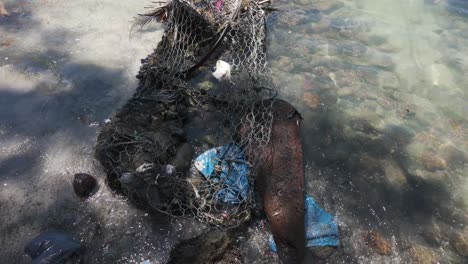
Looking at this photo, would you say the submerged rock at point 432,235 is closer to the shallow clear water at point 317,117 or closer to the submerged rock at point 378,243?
the shallow clear water at point 317,117

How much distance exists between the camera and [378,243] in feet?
11.3

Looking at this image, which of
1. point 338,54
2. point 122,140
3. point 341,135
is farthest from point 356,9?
point 122,140

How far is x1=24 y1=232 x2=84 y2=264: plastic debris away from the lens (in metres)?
2.76

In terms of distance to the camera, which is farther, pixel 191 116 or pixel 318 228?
pixel 191 116

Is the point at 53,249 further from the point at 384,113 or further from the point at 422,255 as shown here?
the point at 384,113

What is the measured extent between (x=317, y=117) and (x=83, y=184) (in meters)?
3.15

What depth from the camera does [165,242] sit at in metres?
3.18

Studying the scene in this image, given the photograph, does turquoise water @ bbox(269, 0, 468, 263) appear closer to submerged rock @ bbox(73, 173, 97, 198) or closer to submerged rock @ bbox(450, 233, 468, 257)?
submerged rock @ bbox(450, 233, 468, 257)

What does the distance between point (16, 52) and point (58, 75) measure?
97 centimetres

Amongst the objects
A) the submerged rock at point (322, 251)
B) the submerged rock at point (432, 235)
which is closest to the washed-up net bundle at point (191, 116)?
the submerged rock at point (322, 251)

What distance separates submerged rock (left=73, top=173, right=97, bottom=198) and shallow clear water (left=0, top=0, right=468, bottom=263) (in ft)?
0.33

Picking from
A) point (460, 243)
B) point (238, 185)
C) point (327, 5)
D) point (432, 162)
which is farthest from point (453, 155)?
point (327, 5)

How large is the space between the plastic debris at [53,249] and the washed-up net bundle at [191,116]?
67 cm

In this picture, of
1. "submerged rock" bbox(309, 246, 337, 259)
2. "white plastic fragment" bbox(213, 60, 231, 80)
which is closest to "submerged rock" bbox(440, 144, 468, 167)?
"submerged rock" bbox(309, 246, 337, 259)
